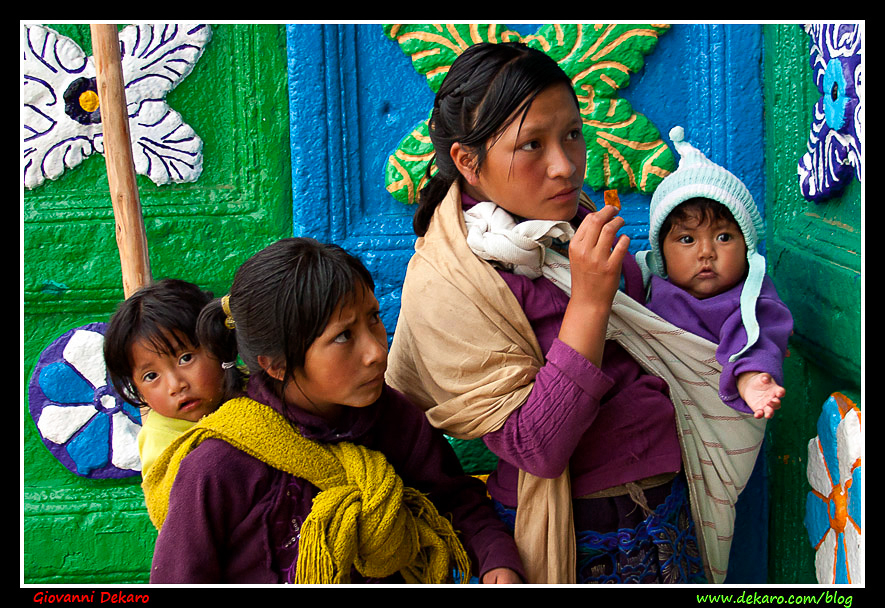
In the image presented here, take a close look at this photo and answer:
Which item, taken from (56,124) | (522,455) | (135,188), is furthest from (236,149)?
(522,455)

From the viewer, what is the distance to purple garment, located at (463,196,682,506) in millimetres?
1463

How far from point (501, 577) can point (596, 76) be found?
1415mm

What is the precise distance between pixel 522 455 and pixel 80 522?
1611 mm

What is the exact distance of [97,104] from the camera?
7.63ft

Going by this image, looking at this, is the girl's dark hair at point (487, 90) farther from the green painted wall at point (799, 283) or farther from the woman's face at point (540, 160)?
the green painted wall at point (799, 283)

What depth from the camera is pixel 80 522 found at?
2.42m

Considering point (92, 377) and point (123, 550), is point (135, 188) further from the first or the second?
point (123, 550)

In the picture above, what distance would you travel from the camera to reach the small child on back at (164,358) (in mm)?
1792

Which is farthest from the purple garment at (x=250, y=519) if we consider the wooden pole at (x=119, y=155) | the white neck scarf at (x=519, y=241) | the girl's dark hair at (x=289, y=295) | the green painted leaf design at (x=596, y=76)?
the green painted leaf design at (x=596, y=76)

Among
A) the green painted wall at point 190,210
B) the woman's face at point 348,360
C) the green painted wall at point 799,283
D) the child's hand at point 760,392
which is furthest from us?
the green painted wall at point 190,210

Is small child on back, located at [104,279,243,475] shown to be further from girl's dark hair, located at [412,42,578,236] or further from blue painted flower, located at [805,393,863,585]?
blue painted flower, located at [805,393,863,585]

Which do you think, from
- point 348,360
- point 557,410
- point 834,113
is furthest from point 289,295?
point 834,113

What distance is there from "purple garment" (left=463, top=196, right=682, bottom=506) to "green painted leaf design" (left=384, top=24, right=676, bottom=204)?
2.37ft

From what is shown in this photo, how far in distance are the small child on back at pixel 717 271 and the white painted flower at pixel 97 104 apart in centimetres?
141
